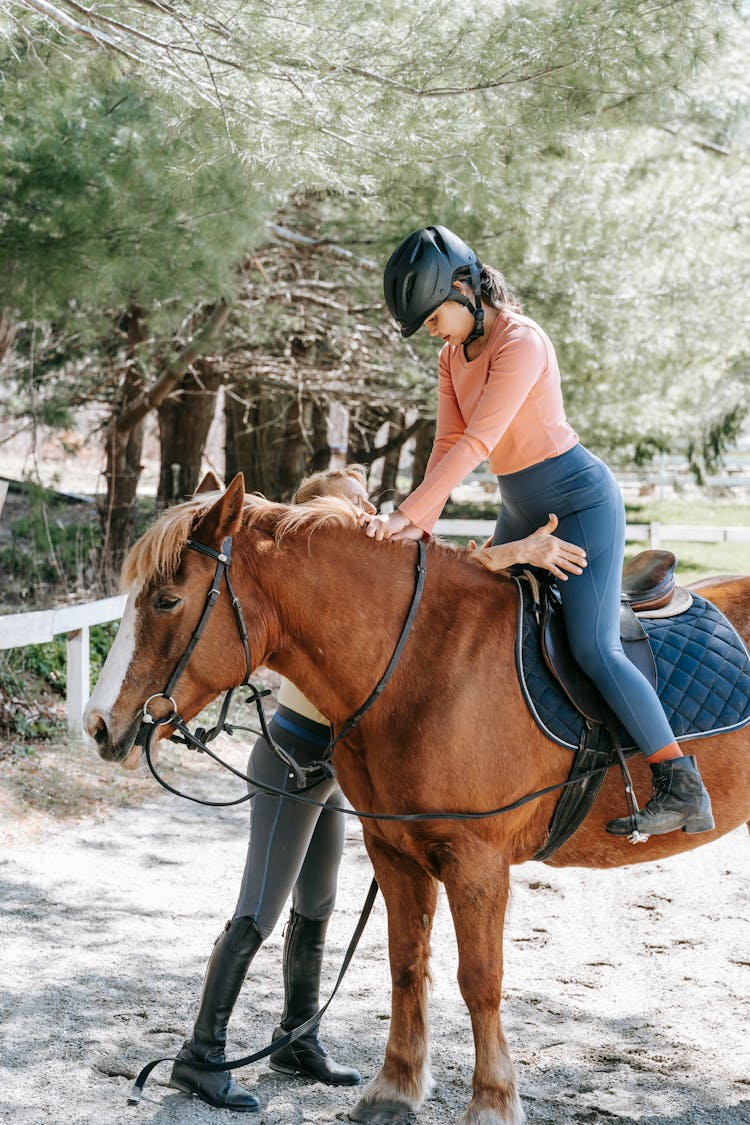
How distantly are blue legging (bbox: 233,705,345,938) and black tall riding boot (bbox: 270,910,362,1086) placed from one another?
0.06 meters

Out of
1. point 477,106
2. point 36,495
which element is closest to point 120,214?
point 477,106

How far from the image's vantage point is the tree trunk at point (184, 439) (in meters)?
13.0

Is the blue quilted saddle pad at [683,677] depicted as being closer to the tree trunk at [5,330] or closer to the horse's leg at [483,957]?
the horse's leg at [483,957]

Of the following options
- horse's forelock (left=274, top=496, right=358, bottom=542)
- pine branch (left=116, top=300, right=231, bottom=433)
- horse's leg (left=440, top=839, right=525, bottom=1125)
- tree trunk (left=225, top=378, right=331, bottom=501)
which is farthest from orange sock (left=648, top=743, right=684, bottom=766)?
tree trunk (left=225, top=378, right=331, bottom=501)

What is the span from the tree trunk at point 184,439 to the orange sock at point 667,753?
34.0 feet

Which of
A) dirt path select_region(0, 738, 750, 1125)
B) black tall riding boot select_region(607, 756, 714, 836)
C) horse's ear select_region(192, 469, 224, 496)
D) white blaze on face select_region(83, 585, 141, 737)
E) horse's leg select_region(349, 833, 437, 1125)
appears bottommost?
dirt path select_region(0, 738, 750, 1125)

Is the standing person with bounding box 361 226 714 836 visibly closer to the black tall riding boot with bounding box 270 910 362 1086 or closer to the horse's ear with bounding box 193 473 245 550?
the horse's ear with bounding box 193 473 245 550

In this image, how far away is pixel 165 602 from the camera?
278 cm

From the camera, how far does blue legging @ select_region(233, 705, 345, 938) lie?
3.21 m

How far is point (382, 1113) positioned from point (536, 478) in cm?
190

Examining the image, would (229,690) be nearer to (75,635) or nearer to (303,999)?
(303,999)

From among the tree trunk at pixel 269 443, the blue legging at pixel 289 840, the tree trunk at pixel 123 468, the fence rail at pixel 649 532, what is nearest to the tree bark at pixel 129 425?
the tree trunk at pixel 123 468

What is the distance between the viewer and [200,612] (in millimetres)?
2789

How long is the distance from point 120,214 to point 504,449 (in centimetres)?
469
